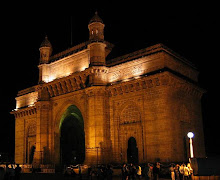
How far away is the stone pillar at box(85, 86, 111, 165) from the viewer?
3156 cm

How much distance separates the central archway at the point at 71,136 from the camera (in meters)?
40.0

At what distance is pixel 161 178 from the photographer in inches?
1043

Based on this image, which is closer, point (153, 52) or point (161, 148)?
point (161, 148)

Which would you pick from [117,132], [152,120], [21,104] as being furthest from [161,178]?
[21,104]

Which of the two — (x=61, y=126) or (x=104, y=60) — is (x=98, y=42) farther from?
(x=61, y=126)

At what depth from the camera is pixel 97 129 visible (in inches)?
1271

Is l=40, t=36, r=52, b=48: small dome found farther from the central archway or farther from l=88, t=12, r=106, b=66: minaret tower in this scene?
the central archway

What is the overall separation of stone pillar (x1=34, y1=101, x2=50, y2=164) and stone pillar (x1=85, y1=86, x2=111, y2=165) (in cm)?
770

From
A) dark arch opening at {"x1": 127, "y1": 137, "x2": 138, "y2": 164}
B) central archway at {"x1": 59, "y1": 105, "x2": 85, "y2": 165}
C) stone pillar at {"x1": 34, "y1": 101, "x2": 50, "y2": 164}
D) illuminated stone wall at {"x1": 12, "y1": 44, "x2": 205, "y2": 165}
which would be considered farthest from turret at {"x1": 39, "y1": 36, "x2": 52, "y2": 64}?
dark arch opening at {"x1": 127, "y1": 137, "x2": 138, "y2": 164}

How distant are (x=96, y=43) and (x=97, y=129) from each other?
9922 millimetres

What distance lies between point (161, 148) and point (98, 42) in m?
14.1

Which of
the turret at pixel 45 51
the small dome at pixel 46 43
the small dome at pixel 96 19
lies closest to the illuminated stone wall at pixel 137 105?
the small dome at pixel 96 19

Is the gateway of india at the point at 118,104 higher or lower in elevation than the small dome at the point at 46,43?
lower

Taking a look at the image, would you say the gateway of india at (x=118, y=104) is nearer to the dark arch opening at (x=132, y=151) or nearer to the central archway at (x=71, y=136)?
the dark arch opening at (x=132, y=151)
